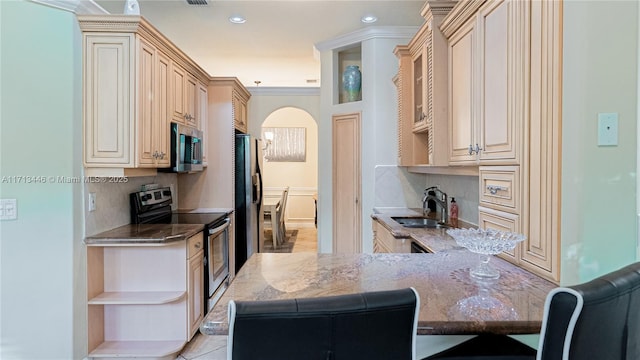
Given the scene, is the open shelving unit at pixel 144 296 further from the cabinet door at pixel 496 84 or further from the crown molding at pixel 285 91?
Answer: the crown molding at pixel 285 91

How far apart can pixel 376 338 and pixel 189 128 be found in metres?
3.05

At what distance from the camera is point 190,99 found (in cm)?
353

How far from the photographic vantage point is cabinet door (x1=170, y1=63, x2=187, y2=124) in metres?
3.08

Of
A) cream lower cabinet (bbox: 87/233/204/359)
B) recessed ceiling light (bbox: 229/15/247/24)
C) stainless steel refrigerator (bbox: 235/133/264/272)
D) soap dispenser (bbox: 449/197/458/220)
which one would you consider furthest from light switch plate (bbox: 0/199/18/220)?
soap dispenser (bbox: 449/197/458/220)

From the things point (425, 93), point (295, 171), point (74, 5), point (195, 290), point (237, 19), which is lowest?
point (195, 290)

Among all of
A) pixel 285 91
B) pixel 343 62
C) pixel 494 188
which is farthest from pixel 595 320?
pixel 285 91

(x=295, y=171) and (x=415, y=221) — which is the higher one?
(x=295, y=171)

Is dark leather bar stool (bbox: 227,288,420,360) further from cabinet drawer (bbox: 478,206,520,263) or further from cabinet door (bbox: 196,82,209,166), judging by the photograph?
cabinet door (bbox: 196,82,209,166)

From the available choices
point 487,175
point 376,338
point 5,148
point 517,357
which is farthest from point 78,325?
point 487,175

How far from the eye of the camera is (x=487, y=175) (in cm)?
185

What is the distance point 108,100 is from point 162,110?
1.60 ft

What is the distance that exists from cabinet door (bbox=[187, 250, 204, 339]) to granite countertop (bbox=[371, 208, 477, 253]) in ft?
5.00

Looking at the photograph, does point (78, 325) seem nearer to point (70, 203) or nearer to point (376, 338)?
point (70, 203)

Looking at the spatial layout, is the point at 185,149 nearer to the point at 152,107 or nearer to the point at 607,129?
the point at 152,107
